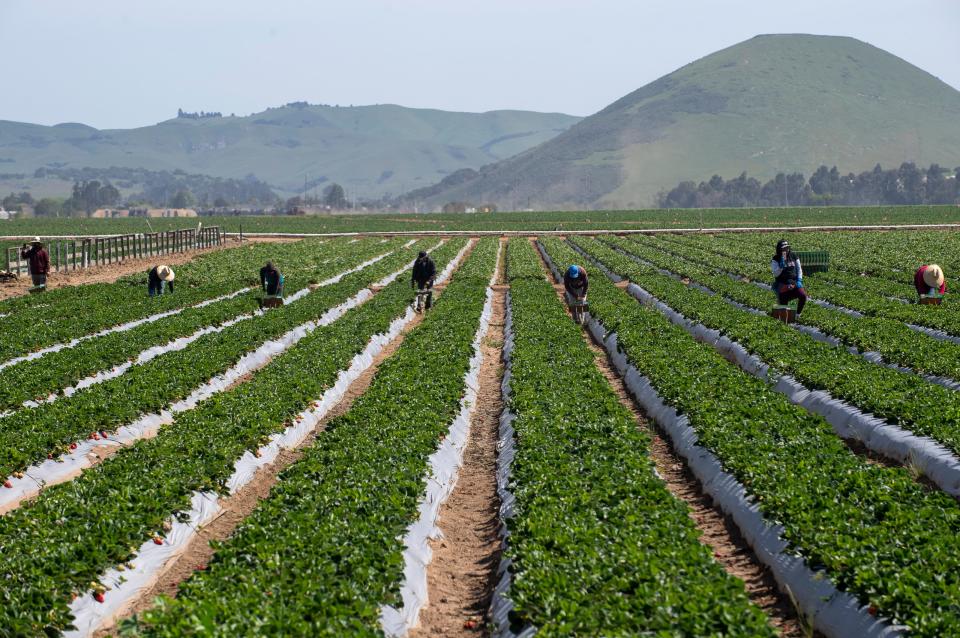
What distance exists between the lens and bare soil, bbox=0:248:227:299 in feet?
133

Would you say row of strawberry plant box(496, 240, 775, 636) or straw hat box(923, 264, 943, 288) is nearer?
row of strawberry plant box(496, 240, 775, 636)

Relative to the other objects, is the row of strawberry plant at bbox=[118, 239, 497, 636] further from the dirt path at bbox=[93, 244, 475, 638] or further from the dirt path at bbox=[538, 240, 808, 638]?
the dirt path at bbox=[538, 240, 808, 638]

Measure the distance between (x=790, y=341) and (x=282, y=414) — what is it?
11093 millimetres

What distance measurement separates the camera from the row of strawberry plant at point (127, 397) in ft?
46.4

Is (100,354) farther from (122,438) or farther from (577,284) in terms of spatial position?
(577,284)

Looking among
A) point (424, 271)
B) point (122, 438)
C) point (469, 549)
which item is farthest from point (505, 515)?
point (424, 271)

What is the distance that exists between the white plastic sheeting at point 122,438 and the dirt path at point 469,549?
4.81 meters

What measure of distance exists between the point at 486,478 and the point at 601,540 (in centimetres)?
480

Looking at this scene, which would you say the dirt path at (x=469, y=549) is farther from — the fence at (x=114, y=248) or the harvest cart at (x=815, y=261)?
the fence at (x=114, y=248)

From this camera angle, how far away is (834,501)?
10617 millimetres

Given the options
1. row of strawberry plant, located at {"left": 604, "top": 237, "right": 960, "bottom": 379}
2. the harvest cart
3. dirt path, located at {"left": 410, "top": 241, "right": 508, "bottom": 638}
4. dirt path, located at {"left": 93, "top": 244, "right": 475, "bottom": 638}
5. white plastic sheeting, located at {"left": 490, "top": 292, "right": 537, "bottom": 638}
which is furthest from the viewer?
the harvest cart

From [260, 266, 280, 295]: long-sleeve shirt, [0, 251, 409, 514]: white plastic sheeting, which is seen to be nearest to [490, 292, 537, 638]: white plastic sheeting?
[0, 251, 409, 514]: white plastic sheeting

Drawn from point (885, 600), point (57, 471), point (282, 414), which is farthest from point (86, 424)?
point (885, 600)

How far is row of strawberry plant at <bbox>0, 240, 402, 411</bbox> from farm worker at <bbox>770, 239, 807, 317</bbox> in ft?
48.5
